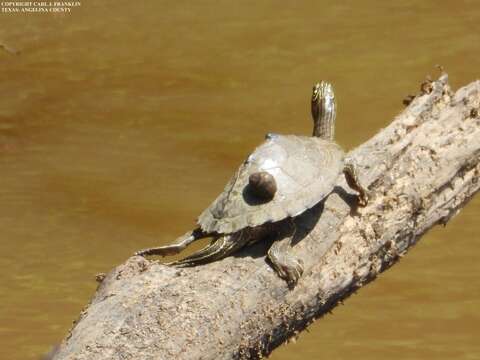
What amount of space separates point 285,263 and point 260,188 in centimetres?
30

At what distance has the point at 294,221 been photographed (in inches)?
127

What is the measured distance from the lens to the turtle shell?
10.4ft

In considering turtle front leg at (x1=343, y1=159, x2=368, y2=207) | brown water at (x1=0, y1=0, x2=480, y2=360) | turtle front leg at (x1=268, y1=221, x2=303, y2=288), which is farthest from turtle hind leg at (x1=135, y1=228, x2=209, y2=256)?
brown water at (x1=0, y1=0, x2=480, y2=360)

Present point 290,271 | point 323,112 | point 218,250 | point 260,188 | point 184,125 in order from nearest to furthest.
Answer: point 290,271
point 218,250
point 260,188
point 323,112
point 184,125

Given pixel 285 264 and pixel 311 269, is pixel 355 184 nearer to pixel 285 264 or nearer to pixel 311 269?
pixel 311 269

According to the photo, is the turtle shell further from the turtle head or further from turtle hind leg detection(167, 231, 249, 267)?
the turtle head

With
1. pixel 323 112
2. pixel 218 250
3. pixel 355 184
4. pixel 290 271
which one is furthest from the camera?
pixel 323 112

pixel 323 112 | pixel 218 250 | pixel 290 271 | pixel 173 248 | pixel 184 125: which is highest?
pixel 184 125

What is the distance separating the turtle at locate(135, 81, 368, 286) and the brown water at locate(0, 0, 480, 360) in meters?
2.33

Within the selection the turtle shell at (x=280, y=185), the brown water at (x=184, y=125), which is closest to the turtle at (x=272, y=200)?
the turtle shell at (x=280, y=185)

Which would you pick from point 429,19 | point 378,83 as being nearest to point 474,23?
point 429,19

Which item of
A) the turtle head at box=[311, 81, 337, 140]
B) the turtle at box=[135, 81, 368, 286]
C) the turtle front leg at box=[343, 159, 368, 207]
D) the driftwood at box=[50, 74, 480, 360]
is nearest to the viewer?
the driftwood at box=[50, 74, 480, 360]

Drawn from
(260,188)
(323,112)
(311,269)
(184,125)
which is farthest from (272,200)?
(184,125)

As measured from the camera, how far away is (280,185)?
327cm
